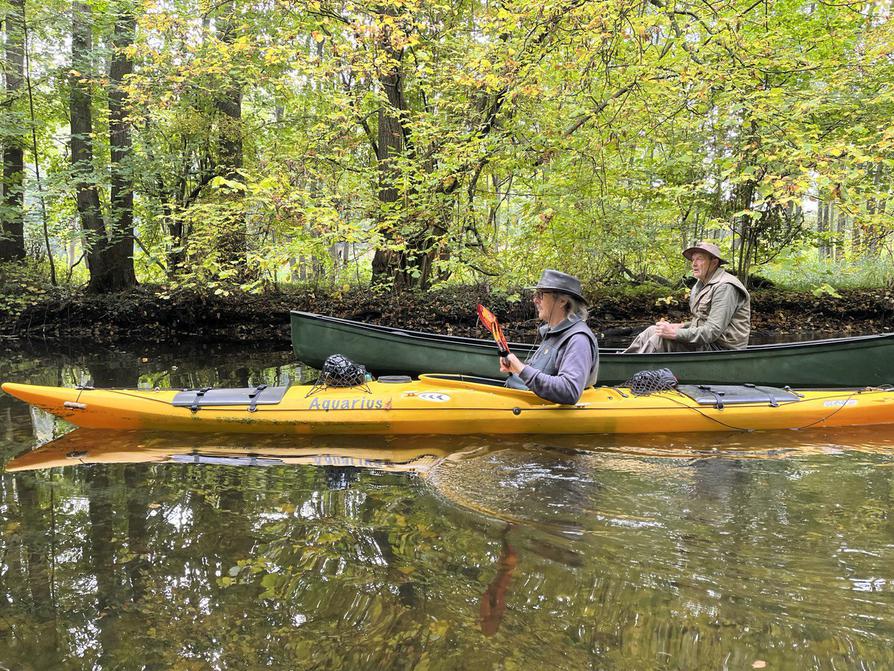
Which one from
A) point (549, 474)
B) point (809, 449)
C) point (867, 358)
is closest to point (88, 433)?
point (549, 474)

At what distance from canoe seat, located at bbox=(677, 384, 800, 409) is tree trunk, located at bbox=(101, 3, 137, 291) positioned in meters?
10.2

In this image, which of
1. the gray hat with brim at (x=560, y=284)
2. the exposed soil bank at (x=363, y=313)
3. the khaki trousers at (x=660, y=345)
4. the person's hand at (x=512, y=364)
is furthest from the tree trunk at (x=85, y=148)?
the khaki trousers at (x=660, y=345)

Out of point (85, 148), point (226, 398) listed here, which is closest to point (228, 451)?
point (226, 398)

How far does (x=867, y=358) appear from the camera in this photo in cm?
566

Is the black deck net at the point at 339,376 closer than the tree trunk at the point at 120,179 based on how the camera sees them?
Yes

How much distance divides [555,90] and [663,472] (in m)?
5.28

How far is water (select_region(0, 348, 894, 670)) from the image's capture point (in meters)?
2.08

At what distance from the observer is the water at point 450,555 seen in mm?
2076

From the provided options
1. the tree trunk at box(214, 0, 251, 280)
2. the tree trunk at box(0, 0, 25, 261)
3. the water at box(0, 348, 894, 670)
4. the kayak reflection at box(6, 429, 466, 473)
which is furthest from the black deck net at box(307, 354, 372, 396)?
the tree trunk at box(0, 0, 25, 261)

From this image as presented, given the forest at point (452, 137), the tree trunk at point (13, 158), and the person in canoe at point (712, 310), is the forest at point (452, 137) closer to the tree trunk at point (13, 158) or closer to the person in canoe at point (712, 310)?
the tree trunk at point (13, 158)

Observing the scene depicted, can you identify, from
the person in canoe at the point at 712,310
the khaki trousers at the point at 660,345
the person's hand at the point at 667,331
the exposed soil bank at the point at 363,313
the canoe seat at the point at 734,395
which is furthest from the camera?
the exposed soil bank at the point at 363,313

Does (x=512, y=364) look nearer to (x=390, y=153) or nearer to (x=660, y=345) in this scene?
(x=660, y=345)

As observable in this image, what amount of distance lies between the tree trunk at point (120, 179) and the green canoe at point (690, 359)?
697cm

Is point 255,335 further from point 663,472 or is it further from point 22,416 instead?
point 663,472
